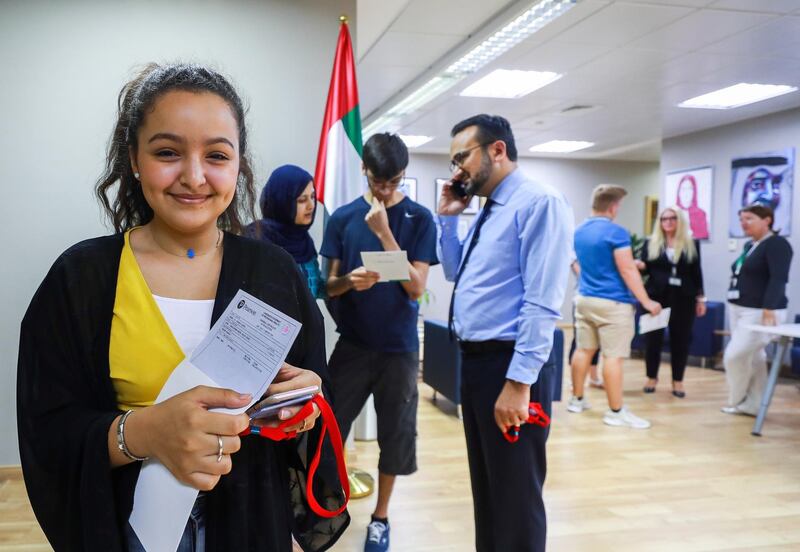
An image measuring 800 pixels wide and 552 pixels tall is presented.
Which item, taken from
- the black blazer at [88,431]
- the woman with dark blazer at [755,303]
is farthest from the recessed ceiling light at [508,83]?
the black blazer at [88,431]

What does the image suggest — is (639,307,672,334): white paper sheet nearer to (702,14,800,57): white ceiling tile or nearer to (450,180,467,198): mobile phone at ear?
(702,14,800,57): white ceiling tile

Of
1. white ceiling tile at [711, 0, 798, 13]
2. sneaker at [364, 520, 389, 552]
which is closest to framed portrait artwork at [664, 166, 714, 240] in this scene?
white ceiling tile at [711, 0, 798, 13]

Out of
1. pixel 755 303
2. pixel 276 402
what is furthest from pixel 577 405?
pixel 276 402

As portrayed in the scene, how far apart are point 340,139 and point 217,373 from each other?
2791 millimetres

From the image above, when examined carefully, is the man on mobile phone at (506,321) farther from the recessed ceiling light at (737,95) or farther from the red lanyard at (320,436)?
the recessed ceiling light at (737,95)

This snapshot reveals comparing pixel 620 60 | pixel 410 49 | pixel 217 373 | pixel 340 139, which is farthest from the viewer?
pixel 620 60

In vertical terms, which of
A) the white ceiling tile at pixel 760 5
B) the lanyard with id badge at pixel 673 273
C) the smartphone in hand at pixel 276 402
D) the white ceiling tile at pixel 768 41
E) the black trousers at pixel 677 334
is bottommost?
the black trousers at pixel 677 334

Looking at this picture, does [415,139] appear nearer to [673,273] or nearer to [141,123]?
[673,273]

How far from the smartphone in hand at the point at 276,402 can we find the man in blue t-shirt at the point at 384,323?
1686 millimetres

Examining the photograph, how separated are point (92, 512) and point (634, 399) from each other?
552cm

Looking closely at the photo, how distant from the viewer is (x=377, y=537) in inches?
108

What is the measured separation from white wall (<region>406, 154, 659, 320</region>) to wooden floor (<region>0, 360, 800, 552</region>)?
5641mm

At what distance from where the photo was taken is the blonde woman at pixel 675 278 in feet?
18.4

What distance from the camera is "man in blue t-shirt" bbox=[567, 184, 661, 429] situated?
4809 mm
